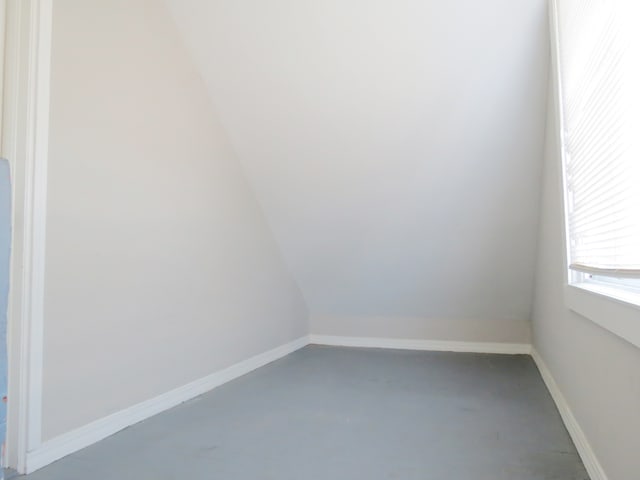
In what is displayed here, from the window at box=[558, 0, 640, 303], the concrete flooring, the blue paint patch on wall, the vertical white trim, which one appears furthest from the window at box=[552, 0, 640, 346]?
the vertical white trim

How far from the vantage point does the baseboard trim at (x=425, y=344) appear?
4.95 m

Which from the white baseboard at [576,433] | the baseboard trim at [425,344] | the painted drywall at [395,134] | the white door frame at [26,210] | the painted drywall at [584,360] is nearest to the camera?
the painted drywall at [584,360]

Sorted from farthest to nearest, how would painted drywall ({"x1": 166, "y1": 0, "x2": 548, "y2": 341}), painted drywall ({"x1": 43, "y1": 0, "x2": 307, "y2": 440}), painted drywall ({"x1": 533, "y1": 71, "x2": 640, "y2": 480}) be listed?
painted drywall ({"x1": 166, "y1": 0, "x2": 548, "y2": 341}) < painted drywall ({"x1": 43, "y1": 0, "x2": 307, "y2": 440}) < painted drywall ({"x1": 533, "y1": 71, "x2": 640, "y2": 480})

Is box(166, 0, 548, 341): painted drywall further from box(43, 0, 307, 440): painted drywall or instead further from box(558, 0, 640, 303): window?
box(558, 0, 640, 303): window

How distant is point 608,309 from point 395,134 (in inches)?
82.7

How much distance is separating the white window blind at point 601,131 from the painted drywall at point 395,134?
537 mm

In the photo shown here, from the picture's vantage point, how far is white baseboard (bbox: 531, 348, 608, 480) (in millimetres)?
1989

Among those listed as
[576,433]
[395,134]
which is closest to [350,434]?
[576,433]

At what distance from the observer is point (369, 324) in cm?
536

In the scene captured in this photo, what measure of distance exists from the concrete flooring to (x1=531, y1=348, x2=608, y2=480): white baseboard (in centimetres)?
5

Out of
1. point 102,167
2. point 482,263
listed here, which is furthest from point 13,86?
point 482,263

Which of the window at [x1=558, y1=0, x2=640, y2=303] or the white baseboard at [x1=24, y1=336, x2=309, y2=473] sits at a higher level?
the window at [x1=558, y1=0, x2=640, y2=303]

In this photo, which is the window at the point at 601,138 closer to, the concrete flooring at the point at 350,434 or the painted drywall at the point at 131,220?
the concrete flooring at the point at 350,434

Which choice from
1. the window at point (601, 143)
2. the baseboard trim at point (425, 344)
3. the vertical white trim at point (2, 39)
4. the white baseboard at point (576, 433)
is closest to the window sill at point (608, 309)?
the window at point (601, 143)
